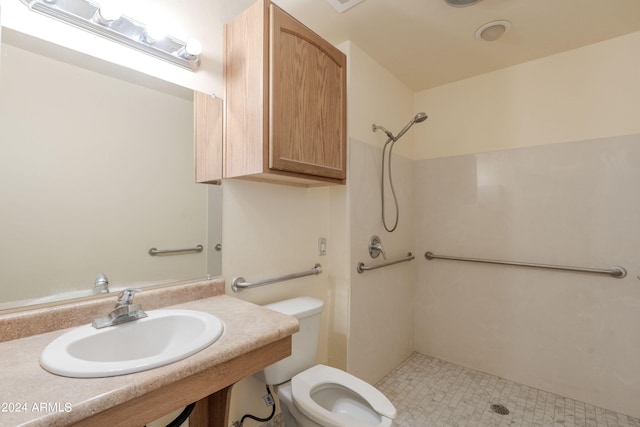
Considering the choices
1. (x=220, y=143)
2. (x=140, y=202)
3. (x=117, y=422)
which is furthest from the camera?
(x=220, y=143)

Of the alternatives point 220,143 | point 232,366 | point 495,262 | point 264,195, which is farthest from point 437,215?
point 232,366

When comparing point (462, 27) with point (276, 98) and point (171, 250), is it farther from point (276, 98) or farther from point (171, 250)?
point (171, 250)

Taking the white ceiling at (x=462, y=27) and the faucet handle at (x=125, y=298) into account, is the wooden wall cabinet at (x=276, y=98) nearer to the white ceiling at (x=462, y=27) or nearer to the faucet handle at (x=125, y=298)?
the white ceiling at (x=462, y=27)

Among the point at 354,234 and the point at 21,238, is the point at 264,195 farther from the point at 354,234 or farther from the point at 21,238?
the point at 21,238

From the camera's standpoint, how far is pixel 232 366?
0.86 m

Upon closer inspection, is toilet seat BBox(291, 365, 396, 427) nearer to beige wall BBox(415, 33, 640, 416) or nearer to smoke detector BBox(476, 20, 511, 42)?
beige wall BBox(415, 33, 640, 416)

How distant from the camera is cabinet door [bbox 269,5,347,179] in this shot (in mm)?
1242

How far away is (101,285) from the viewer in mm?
1058

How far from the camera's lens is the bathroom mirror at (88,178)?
36.2 inches

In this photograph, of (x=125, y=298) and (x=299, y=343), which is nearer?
(x=125, y=298)

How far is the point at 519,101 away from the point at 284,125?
180 centimetres

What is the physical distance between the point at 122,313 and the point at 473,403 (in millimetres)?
2017

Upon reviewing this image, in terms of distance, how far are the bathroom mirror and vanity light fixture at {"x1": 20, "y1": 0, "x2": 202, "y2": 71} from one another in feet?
0.35

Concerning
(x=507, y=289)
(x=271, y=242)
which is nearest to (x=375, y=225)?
(x=271, y=242)
